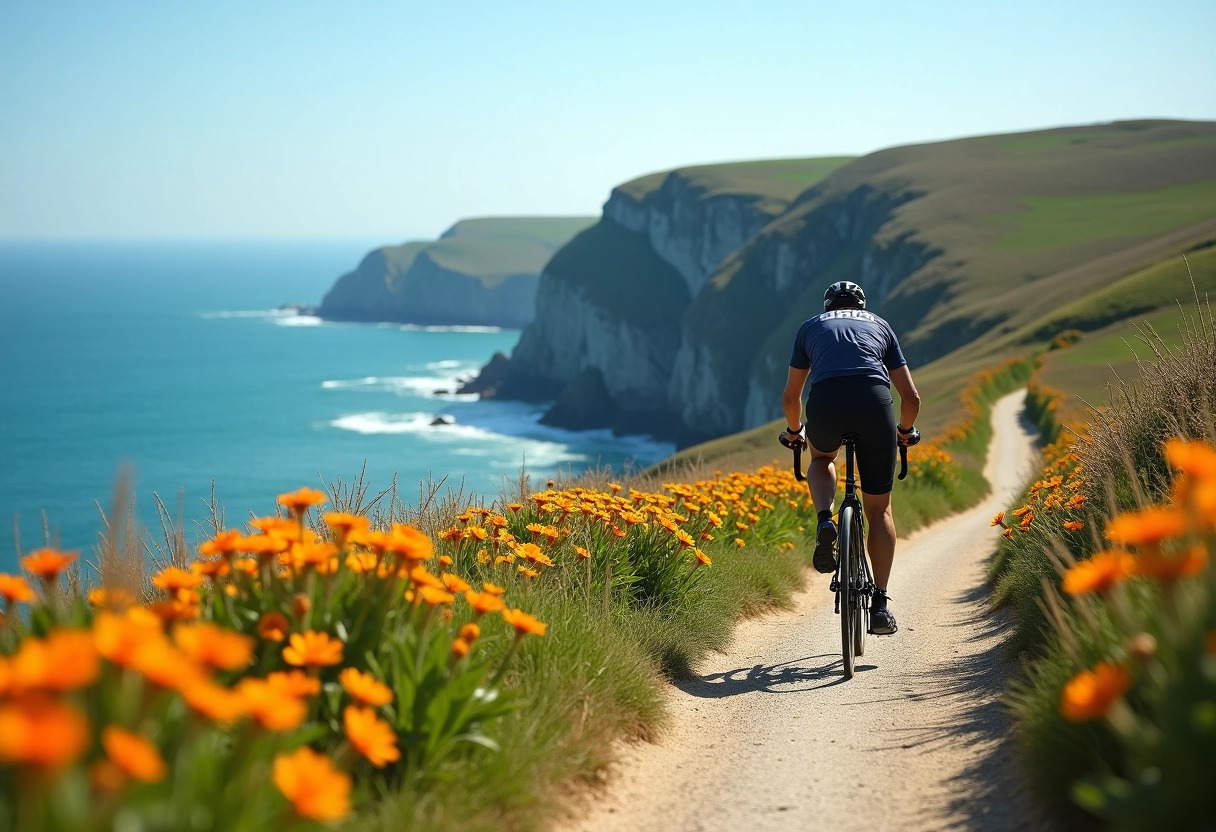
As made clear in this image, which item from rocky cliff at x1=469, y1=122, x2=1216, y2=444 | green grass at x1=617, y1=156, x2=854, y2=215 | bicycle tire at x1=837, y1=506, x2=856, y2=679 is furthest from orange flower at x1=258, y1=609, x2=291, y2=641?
green grass at x1=617, y1=156, x2=854, y2=215

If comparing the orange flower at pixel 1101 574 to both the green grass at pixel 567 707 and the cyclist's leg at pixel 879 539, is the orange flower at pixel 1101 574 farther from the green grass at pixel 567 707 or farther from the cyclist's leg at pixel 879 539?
the cyclist's leg at pixel 879 539

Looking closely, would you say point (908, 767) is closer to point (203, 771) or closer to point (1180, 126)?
point (203, 771)

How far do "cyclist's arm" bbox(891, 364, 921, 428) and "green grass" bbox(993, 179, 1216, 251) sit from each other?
82.4m

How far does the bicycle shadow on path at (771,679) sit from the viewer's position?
596 cm

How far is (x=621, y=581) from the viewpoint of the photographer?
646cm

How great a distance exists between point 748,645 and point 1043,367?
113 feet

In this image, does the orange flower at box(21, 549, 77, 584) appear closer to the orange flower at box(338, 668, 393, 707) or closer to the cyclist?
the orange flower at box(338, 668, 393, 707)

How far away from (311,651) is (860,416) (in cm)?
407

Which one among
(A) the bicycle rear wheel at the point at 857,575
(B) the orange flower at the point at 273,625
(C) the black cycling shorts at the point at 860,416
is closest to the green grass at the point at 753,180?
(A) the bicycle rear wheel at the point at 857,575

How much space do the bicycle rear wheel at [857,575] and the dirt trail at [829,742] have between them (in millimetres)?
196

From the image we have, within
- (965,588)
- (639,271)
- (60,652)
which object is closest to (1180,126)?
(639,271)

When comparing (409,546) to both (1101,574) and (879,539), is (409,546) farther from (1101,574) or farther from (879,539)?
(879,539)

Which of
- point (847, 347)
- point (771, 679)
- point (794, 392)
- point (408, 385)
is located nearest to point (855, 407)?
point (847, 347)

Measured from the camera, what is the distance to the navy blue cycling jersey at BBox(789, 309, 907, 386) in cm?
614
